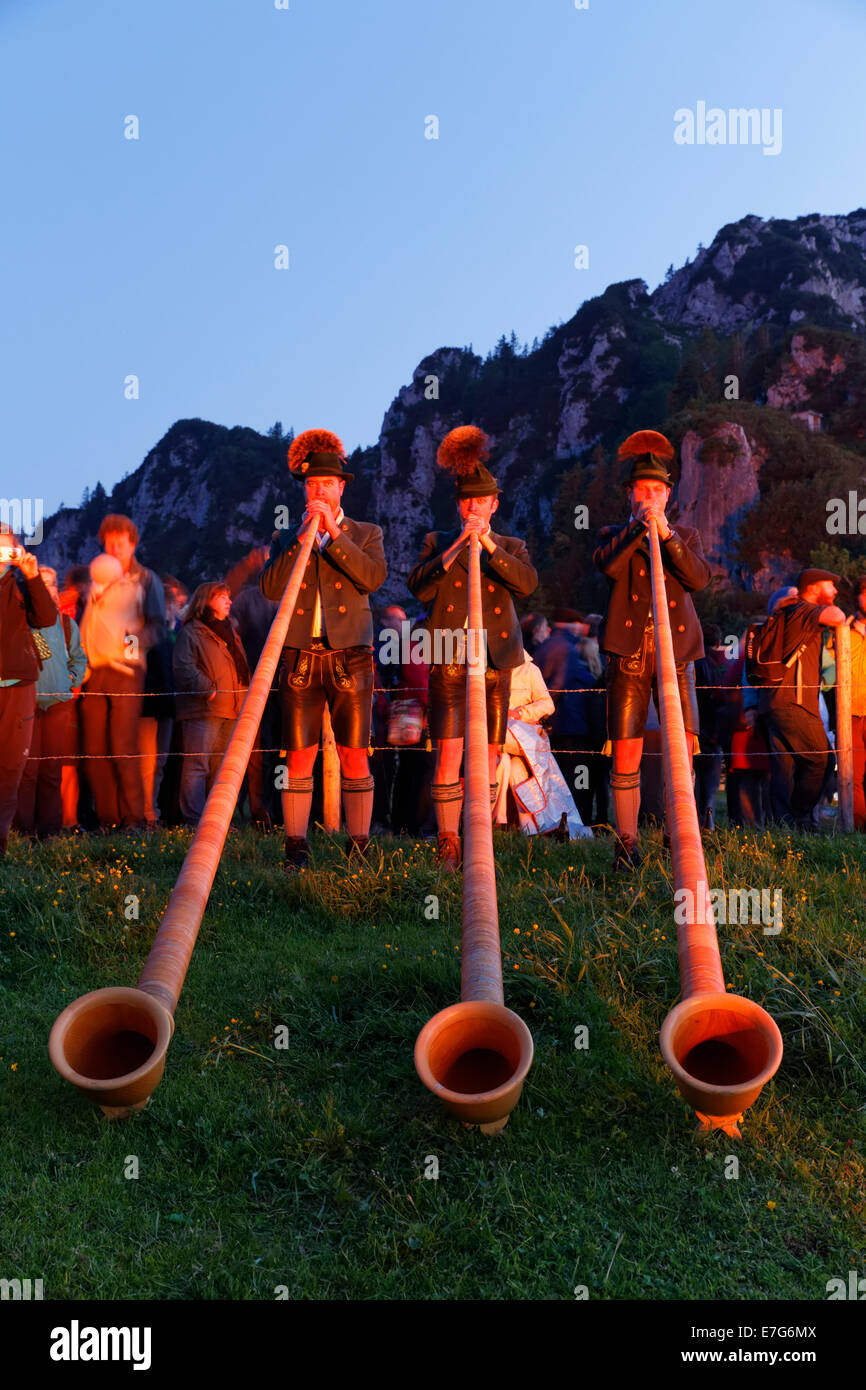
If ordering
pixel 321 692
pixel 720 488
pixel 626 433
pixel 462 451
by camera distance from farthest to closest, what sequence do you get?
pixel 626 433
pixel 720 488
pixel 462 451
pixel 321 692

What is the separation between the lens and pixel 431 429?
371 ft

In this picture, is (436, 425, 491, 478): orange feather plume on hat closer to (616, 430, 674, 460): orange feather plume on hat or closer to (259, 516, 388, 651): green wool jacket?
(259, 516, 388, 651): green wool jacket

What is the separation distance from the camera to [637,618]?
5.79m

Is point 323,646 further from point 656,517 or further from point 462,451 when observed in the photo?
point 656,517

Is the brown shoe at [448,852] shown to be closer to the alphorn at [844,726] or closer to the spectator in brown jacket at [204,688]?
the spectator in brown jacket at [204,688]

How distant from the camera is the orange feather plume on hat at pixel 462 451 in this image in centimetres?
622

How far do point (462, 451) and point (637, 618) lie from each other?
1.40 meters

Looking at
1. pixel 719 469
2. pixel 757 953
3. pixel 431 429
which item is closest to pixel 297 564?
pixel 757 953

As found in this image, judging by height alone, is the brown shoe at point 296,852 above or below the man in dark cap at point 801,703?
below

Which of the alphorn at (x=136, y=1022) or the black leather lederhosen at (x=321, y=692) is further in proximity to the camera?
the black leather lederhosen at (x=321, y=692)

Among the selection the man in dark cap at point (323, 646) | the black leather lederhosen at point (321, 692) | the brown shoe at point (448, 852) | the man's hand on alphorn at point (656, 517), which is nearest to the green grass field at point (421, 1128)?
the brown shoe at point (448, 852)

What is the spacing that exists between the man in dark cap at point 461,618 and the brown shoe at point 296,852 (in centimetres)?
72

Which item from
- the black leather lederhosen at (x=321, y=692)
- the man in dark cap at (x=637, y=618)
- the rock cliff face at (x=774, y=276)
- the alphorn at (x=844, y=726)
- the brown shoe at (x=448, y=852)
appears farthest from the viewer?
the rock cliff face at (x=774, y=276)

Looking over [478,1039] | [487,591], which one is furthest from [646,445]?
[478,1039]
